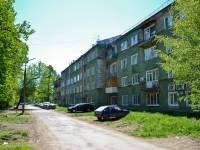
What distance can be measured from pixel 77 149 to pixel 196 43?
7.22 metres

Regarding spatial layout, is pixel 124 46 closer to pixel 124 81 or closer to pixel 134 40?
pixel 134 40

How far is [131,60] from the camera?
3200cm

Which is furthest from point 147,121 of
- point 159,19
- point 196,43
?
point 159,19

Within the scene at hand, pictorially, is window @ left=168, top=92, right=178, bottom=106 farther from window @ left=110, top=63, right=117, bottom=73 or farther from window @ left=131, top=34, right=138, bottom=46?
window @ left=110, top=63, right=117, bottom=73

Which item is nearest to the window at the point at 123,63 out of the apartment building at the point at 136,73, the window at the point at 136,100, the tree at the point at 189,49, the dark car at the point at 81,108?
the apartment building at the point at 136,73

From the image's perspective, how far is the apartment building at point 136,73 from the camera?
80.1ft

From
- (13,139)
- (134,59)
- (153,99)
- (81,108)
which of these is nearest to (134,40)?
(134,59)

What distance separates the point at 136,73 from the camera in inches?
1197

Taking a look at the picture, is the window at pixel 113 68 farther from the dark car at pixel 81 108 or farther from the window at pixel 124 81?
the dark car at pixel 81 108

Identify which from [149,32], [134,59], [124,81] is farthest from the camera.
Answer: [124,81]

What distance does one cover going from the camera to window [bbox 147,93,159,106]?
1041 inches

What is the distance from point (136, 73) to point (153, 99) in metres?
4.74

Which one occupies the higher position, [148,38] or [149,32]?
[149,32]

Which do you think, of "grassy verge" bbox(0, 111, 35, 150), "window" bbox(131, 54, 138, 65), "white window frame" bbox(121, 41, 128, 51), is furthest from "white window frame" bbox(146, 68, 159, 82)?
"grassy verge" bbox(0, 111, 35, 150)
